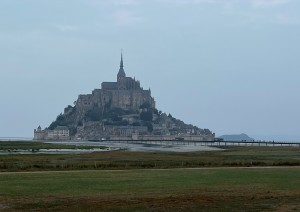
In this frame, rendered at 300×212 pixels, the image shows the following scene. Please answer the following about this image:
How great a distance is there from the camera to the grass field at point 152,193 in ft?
67.6

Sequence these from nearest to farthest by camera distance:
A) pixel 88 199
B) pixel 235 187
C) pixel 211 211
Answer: pixel 211 211, pixel 88 199, pixel 235 187

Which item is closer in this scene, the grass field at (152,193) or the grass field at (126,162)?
the grass field at (152,193)

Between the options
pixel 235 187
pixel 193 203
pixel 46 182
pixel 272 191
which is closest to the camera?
pixel 193 203

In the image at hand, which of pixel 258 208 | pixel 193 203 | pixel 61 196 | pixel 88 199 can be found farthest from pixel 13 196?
pixel 258 208

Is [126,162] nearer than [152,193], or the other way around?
[152,193]

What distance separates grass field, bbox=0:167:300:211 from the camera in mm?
20609

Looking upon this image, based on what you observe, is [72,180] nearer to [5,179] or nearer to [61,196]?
[5,179]

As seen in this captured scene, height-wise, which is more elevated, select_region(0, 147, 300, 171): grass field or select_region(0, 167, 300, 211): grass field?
select_region(0, 147, 300, 171): grass field

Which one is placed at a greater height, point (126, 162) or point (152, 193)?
point (126, 162)

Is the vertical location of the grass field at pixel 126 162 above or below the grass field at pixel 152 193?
above

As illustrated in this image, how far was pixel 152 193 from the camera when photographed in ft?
81.5

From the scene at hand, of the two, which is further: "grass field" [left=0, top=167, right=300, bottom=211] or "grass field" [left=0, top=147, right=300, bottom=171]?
"grass field" [left=0, top=147, right=300, bottom=171]

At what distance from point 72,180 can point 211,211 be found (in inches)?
555

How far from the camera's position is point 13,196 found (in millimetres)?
23875
